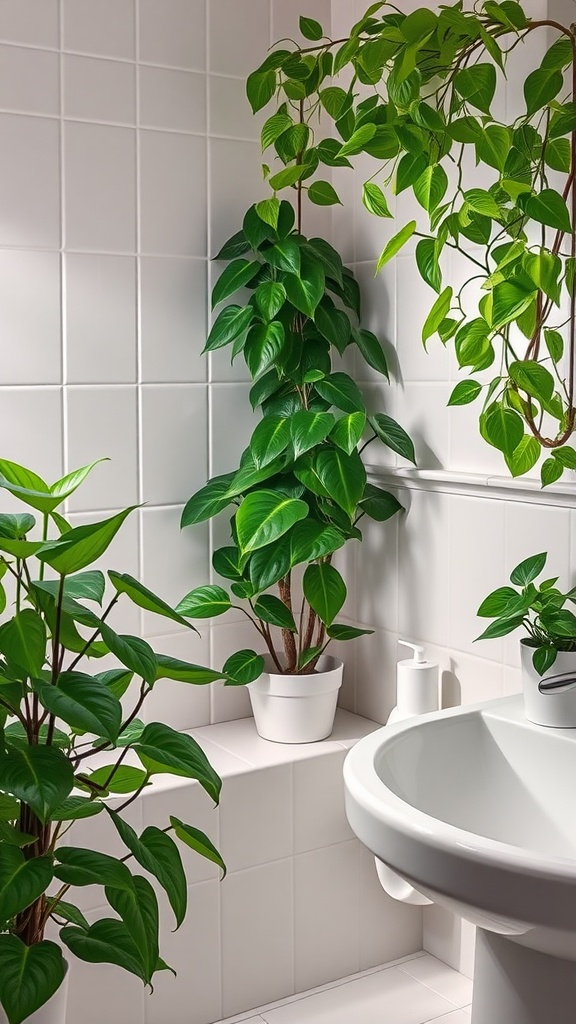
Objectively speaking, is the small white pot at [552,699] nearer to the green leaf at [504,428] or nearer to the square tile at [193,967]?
the green leaf at [504,428]

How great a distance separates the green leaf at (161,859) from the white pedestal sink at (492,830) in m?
0.22

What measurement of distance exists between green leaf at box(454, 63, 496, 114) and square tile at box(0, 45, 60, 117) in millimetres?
709

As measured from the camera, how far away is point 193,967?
181 cm

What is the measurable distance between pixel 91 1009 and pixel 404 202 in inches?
57.9

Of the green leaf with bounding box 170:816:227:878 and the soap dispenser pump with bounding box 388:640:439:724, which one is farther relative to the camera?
the soap dispenser pump with bounding box 388:640:439:724

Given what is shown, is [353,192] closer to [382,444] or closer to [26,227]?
[382,444]

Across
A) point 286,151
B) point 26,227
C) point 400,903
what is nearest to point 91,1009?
point 400,903

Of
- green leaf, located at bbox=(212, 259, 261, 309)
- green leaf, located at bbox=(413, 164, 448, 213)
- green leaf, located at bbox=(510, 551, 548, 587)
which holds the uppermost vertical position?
green leaf, located at bbox=(413, 164, 448, 213)

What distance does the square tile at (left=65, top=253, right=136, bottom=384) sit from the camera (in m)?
1.88

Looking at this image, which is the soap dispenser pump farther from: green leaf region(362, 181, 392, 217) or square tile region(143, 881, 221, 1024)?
green leaf region(362, 181, 392, 217)

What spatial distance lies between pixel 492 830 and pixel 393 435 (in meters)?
0.73

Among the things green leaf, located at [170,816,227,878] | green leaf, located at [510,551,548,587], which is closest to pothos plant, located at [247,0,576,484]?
green leaf, located at [510,551,548,587]

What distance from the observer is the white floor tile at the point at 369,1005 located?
185 cm

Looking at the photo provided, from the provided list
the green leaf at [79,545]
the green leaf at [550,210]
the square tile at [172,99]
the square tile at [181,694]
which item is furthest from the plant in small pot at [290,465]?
the green leaf at [79,545]
